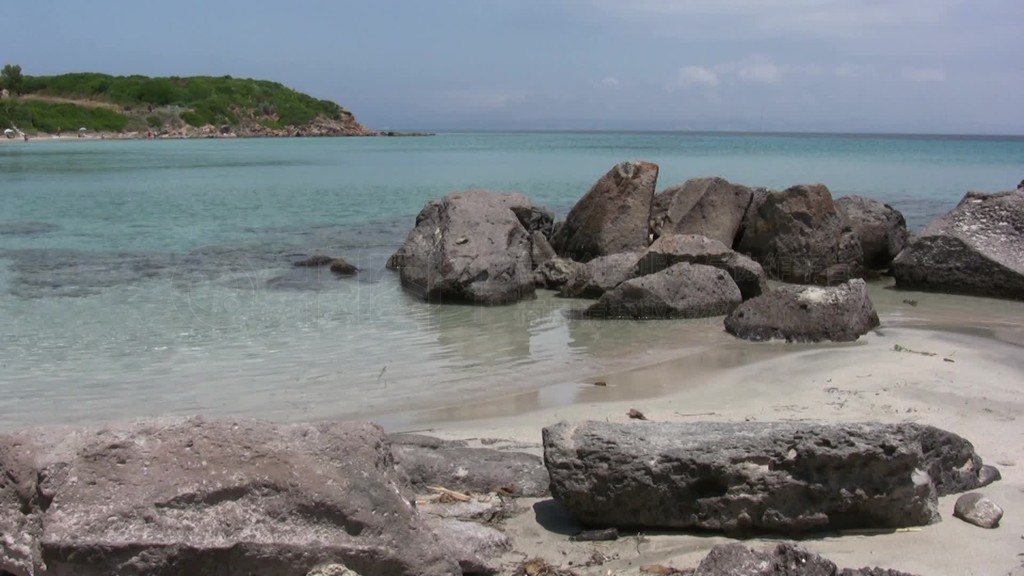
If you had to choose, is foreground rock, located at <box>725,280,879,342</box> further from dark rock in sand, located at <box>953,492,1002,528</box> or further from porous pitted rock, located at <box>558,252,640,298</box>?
dark rock in sand, located at <box>953,492,1002,528</box>

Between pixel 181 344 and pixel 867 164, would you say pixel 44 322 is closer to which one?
pixel 181 344

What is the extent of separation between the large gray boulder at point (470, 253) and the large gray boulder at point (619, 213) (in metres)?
0.88

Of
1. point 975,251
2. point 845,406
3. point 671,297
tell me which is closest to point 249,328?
point 671,297

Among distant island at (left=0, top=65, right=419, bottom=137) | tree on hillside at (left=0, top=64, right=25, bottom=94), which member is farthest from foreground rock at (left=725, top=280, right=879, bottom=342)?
tree on hillside at (left=0, top=64, right=25, bottom=94)

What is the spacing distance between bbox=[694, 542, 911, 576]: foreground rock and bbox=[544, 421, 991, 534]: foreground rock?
0.54 metres

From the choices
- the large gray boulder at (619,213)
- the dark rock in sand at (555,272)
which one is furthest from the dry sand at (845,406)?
the large gray boulder at (619,213)

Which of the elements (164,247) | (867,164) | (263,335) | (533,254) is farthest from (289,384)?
(867,164)

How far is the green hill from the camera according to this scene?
74.8m

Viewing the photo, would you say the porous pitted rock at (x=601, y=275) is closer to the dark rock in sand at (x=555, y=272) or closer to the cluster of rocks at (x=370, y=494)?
the dark rock in sand at (x=555, y=272)

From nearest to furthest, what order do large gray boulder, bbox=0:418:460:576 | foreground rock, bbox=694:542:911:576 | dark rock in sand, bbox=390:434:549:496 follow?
1. large gray boulder, bbox=0:418:460:576
2. foreground rock, bbox=694:542:911:576
3. dark rock in sand, bbox=390:434:549:496

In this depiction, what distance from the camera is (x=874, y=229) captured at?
12.5 metres

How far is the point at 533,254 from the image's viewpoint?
1230 centimetres

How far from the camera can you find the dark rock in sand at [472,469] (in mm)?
4516

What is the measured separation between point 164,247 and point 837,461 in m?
13.2
